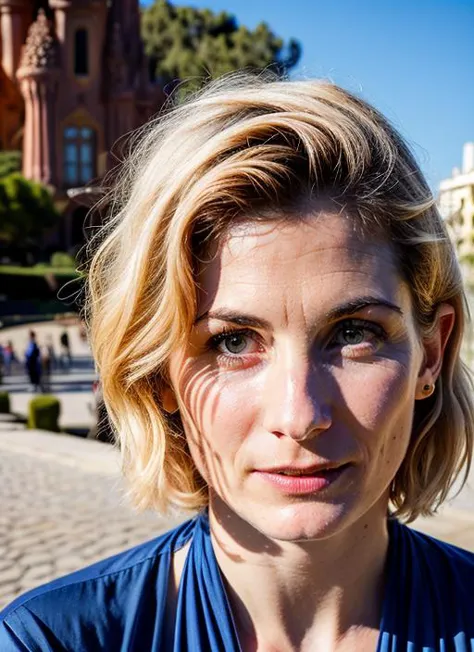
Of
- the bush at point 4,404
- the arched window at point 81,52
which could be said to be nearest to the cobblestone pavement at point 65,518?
Answer: the bush at point 4,404

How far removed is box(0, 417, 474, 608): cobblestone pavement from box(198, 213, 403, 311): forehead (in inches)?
156

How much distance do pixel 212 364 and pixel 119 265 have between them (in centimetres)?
31

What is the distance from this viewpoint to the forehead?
134 centimetres

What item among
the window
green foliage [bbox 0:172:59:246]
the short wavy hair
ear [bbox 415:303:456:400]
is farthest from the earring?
the window

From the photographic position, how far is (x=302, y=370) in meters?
1.33

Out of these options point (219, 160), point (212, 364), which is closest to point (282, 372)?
point (212, 364)

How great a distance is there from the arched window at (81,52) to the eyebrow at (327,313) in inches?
2117

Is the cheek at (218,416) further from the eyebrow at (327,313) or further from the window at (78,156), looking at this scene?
the window at (78,156)

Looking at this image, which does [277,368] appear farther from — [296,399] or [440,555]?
[440,555]

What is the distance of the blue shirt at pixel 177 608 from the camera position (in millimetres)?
1396

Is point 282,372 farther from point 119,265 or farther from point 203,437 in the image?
point 119,265

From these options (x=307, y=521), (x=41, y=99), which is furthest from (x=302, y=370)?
(x=41, y=99)

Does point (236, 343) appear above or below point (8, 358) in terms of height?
above

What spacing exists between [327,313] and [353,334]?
7 cm
